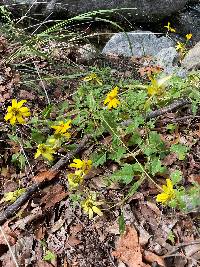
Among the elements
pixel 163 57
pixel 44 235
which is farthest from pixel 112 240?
pixel 163 57

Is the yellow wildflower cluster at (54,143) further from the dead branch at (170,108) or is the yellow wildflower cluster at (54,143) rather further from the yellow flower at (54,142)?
the dead branch at (170,108)

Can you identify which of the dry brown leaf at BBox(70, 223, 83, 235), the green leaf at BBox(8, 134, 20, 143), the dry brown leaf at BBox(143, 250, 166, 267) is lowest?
the dry brown leaf at BBox(143, 250, 166, 267)

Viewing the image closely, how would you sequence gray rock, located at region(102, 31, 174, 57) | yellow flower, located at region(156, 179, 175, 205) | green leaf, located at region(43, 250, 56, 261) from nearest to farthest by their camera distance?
yellow flower, located at region(156, 179, 175, 205) → green leaf, located at region(43, 250, 56, 261) → gray rock, located at region(102, 31, 174, 57)

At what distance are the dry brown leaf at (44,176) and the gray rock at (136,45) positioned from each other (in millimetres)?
2291

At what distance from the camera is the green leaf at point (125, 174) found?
1.89m

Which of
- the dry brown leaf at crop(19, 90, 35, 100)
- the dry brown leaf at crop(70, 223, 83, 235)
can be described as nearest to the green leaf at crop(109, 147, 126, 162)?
the dry brown leaf at crop(70, 223, 83, 235)

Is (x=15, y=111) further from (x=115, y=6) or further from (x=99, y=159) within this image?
(x=115, y=6)

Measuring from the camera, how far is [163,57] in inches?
151

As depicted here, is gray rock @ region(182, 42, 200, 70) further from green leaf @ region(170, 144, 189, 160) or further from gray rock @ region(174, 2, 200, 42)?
green leaf @ region(170, 144, 189, 160)

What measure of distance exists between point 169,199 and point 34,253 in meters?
0.67

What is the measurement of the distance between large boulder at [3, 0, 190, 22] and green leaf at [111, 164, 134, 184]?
2724 millimetres

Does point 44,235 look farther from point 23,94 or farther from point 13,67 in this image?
point 13,67

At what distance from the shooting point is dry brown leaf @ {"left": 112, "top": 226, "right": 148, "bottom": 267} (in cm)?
169

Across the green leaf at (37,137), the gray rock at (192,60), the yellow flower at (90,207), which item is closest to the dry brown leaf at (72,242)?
the yellow flower at (90,207)
